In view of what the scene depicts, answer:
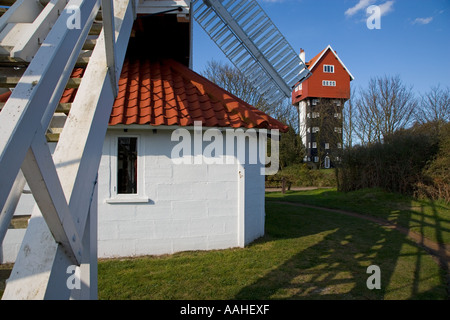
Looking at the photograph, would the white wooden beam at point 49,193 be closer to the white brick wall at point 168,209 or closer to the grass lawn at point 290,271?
the grass lawn at point 290,271

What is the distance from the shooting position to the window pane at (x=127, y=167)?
20.2 ft

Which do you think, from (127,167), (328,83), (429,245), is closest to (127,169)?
(127,167)

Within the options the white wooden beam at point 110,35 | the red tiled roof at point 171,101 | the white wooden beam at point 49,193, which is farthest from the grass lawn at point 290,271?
the white wooden beam at point 110,35

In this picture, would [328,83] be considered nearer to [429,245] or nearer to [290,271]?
[429,245]

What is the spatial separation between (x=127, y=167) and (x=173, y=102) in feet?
5.50

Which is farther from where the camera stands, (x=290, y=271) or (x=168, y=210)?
(x=168, y=210)

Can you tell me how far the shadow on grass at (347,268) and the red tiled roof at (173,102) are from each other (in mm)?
2885

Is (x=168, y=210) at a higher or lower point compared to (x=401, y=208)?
higher

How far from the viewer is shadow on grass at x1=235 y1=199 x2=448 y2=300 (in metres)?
4.42

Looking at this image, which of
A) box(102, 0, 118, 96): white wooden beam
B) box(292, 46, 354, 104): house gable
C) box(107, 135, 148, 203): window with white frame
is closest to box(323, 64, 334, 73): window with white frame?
box(292, 46, 354, 104): house gable

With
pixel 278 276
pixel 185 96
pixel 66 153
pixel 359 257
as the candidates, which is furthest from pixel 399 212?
pixel 66 153

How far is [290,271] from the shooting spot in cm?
528
